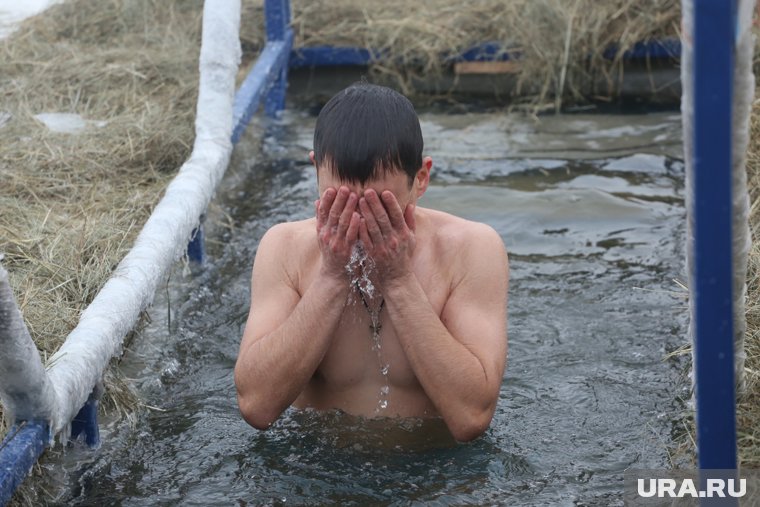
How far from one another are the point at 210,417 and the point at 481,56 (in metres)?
4.52

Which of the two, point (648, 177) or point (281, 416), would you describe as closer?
point (281, 416)

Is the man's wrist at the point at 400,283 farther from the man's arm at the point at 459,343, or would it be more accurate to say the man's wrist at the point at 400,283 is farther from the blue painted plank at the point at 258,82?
the blue painted plank at the point at 258,82

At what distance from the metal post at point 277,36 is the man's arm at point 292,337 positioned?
4185 mm

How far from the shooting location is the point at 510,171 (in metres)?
6.40

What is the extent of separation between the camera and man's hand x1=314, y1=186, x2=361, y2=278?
3.00 meters

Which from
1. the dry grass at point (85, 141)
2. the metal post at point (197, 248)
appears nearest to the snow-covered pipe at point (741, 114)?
the dry grass at point (85, 141)

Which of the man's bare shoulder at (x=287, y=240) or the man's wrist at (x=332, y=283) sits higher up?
the man's bare shoulder at (x=287, y=240)

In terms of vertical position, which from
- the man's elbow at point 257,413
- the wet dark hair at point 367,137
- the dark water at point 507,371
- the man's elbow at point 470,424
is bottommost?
the dark water at point 507,371

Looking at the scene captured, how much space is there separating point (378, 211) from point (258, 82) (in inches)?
148

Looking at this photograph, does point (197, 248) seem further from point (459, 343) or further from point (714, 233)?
point (714, 233)

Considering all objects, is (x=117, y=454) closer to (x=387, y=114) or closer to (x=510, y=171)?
(x=387, y=114)

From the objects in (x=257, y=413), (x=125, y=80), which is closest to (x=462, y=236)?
(x=257, y=413)

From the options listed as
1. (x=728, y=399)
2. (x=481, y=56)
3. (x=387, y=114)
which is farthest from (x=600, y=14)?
(x=728, y=399)

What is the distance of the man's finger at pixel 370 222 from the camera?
9.86 ft
